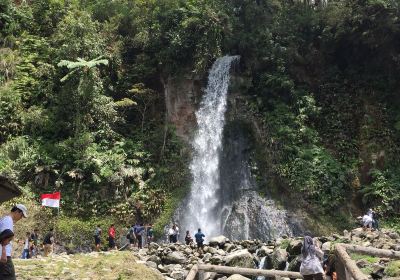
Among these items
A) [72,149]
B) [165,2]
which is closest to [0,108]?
[72,149]

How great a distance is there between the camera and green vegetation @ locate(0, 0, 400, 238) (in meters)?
20.5

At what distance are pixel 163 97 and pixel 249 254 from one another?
14497 mm

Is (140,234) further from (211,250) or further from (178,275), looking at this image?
(178,275)

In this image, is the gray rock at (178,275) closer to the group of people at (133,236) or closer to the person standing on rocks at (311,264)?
the group of people at (133,236)

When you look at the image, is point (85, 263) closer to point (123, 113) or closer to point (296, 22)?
point (123, 113)

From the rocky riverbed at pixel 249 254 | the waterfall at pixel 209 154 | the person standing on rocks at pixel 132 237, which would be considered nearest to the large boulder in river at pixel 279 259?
the rocky riverbed at pixel 249 254

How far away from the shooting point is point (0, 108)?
2236 centimetres

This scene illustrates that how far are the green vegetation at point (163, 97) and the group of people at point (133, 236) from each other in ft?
4.51

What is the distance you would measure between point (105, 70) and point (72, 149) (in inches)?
259

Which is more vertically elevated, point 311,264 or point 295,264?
point 311,264

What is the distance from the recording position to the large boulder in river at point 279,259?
12070 mm

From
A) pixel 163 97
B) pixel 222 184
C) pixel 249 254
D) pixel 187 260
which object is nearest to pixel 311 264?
pixel 249 254

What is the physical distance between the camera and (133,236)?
686 inches

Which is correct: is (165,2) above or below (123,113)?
above
